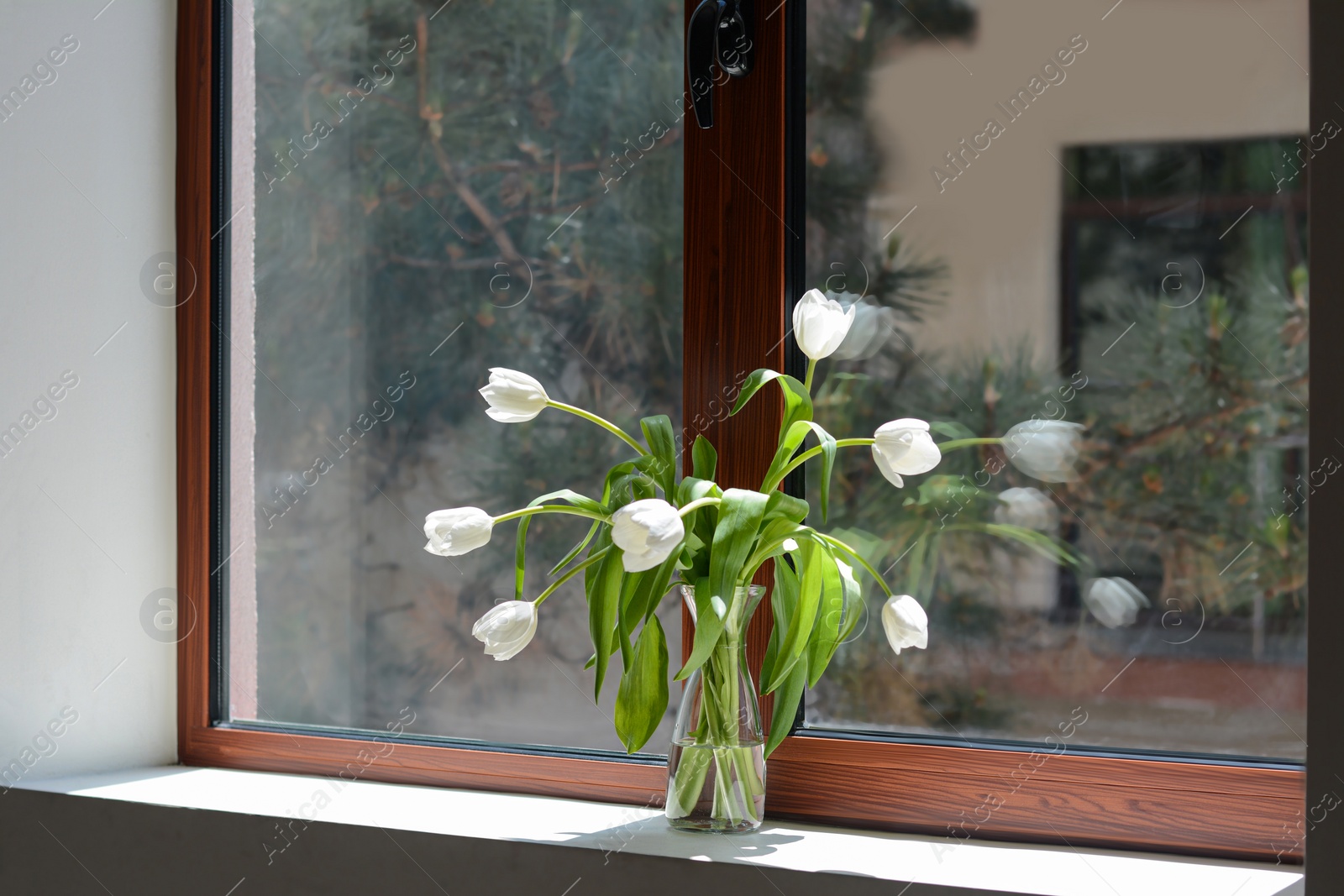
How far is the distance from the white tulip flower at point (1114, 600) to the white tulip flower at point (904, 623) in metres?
0.19

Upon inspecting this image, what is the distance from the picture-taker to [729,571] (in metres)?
1.01

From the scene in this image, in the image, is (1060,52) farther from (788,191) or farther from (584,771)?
(584,771)

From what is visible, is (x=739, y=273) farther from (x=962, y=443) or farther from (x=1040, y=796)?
(x=1040, y=796)

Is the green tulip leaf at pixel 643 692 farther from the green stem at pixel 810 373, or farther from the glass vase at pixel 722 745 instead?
the green stem at pixel 810 373

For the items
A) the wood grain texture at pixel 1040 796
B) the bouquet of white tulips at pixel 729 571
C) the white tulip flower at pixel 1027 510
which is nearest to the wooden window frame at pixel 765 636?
the wood grain texture at pixel 1040 796

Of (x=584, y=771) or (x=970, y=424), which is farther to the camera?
(x=584, y=771)

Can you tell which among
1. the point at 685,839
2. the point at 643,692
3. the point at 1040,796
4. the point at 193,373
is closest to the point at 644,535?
the point at 643,692

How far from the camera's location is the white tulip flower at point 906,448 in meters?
0.99

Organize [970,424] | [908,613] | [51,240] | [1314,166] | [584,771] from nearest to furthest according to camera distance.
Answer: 1. [1314,166]
2. [908,613]
3. [970,424]
4. [584,771]
5. [51,240]

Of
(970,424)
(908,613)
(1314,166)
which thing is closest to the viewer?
(1314,166)

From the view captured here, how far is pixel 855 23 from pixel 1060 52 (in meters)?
0.21

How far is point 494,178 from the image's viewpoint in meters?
1.33

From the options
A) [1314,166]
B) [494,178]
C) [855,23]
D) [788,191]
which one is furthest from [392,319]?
[1314,166]

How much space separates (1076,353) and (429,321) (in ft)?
2.45
